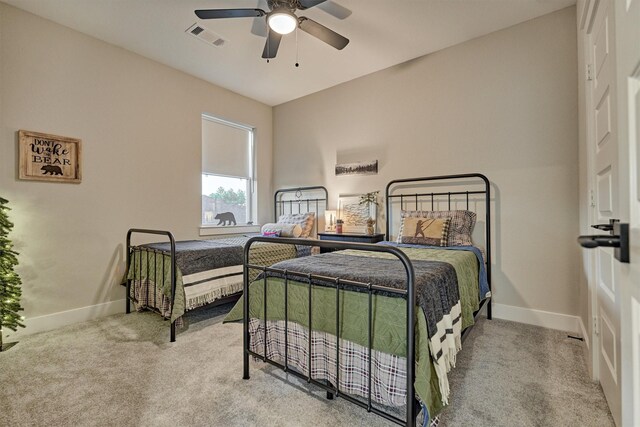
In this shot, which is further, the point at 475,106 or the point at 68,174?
the point at 475,106

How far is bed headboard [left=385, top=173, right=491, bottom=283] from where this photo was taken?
2.88 metres

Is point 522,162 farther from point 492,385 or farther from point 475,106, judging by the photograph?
point 492,385

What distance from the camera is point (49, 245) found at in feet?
8.61

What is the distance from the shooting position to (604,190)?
4.83ft

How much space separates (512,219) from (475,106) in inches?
46.7

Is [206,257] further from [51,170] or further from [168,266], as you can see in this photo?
[51,170]

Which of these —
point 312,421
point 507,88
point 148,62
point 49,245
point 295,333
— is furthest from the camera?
point 148,62

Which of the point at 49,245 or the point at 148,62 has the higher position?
the point at 148,62

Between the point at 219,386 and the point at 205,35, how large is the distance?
305 cm

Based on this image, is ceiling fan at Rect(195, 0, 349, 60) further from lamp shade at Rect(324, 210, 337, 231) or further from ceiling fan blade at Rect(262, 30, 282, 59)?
lamp shade at Rect(324, 210, 337, 231)

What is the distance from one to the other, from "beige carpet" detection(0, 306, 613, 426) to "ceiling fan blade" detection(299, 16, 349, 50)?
8.26 ft

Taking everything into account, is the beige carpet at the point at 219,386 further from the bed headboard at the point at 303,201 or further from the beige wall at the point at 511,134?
the bed headboard at the point at 303,201

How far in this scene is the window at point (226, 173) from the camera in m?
3.98

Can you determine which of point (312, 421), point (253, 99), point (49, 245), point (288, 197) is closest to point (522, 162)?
point (312, 421)
